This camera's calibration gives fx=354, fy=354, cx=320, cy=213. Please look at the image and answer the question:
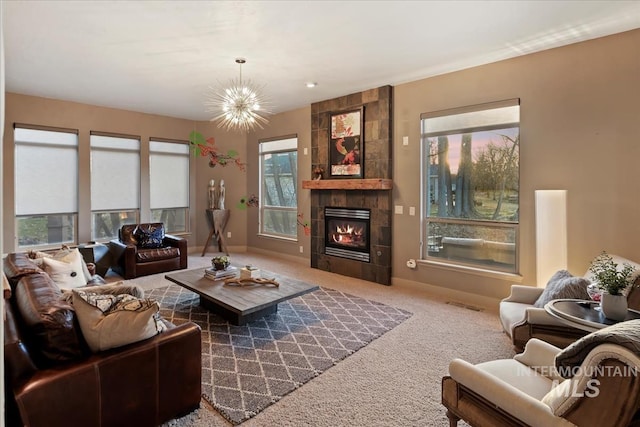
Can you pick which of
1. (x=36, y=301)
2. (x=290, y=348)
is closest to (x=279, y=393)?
(x=290, y=348)

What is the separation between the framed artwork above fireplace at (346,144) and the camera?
217 inches

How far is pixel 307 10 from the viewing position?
308cm

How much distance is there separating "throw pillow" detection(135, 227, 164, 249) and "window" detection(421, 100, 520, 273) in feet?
14.3

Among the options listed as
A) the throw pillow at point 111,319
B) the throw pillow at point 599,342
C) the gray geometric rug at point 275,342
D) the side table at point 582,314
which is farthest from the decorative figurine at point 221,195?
the throw pillow at point 599,342

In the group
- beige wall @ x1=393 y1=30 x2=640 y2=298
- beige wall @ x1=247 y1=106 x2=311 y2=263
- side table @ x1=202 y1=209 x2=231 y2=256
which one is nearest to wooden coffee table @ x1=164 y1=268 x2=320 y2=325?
beige wall @ x1=393 y1=30 x2=640 y2=298

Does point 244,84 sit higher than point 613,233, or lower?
higher

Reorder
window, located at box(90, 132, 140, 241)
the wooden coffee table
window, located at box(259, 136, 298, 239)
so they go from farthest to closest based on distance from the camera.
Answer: window, located at box(259, 136, 298, 239), window, located at box(90, 132, 140, 241), the wooden coffee table

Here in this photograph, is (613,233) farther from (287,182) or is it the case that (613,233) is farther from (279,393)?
(287,182)

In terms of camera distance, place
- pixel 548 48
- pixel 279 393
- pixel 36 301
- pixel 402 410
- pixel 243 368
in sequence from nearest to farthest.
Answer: pixel 36 301
pixel 402 410
pixel 279 393
pixel 243 368
pixel 548 48

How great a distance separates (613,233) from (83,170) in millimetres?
7505

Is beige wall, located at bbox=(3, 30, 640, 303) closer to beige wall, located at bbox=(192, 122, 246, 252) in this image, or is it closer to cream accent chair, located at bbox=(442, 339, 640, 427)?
cream accent chair, located at bbox=(442, 339, 640, 427)

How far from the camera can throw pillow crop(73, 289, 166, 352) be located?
1931 millimetres

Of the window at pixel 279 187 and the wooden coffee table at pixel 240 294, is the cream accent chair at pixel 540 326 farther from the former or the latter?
the window at pixel 279 187

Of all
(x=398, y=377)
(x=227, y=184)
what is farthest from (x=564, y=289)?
(x=227, y=184)
